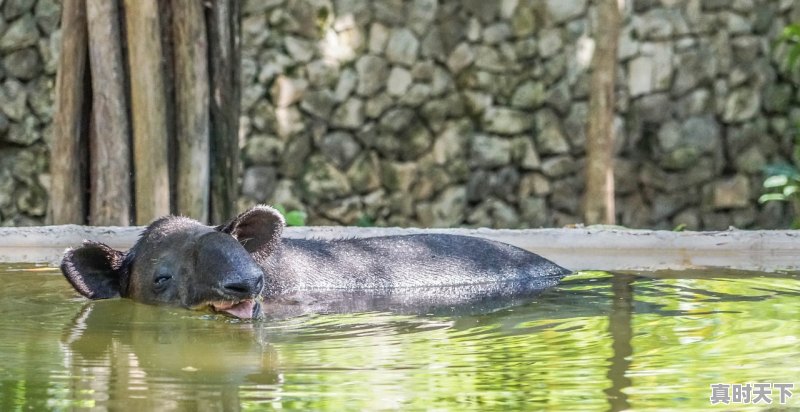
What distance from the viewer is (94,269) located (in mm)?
5797

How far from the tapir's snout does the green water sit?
84mm

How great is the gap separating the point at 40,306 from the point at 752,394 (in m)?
3.31

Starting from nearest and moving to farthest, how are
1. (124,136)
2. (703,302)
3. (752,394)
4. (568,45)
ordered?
1. (752,394)
2. (703,302)
3. (124,136)
4. (568,45)

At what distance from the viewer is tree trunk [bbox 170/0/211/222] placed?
782 cm

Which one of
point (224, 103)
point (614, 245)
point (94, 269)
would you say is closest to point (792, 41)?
point (614, 245)

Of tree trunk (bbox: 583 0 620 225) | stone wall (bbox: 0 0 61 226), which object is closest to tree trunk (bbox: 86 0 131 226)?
tree trunk (bbox: 583 0 620 225)

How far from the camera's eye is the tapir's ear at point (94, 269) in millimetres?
5672

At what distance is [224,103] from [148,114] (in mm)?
523

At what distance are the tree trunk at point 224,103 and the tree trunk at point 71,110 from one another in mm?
764

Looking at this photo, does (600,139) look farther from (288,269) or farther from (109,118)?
(288,269)

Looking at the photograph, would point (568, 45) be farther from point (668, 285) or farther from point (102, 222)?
point (668, 285)

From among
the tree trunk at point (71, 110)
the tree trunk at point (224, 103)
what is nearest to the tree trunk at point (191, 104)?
the tree trunk at point (224, 103)

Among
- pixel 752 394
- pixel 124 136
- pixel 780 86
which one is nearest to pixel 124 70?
pixel 124 136

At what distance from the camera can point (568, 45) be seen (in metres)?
12.6
